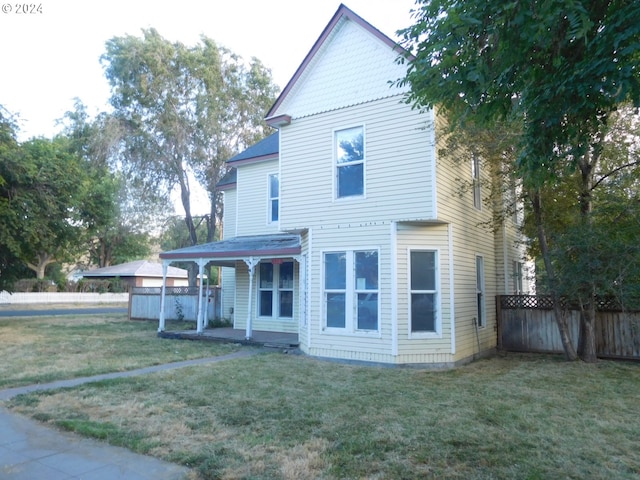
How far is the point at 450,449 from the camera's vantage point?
16.4 ft

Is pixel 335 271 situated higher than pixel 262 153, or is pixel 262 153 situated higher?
pixel 262 153

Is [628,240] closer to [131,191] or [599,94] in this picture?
[599,94]

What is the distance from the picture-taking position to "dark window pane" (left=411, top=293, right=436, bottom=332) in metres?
10.2

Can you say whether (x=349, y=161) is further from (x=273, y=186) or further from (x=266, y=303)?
(x=266, y=303)

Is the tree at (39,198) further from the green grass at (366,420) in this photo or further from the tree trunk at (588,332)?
the tree trunk at (588,332)

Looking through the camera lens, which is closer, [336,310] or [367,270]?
[367,270]

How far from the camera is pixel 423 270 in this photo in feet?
33.9

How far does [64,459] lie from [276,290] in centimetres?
1075

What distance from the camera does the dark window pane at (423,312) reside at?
33.3 ft

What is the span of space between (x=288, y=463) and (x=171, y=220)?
998 inches

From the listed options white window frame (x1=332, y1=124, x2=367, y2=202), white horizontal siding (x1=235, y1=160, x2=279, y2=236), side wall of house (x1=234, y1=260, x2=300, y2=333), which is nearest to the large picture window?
white window frame (x1=332, y1=124, x2=367, y2=202)

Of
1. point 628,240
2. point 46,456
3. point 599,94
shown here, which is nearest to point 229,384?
point 46,456

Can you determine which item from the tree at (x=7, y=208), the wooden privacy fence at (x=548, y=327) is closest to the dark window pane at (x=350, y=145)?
the wooden privacy fence at (x=548, y=327)

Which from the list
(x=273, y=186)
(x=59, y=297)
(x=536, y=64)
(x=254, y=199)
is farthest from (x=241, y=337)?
(x=59, y=297)
